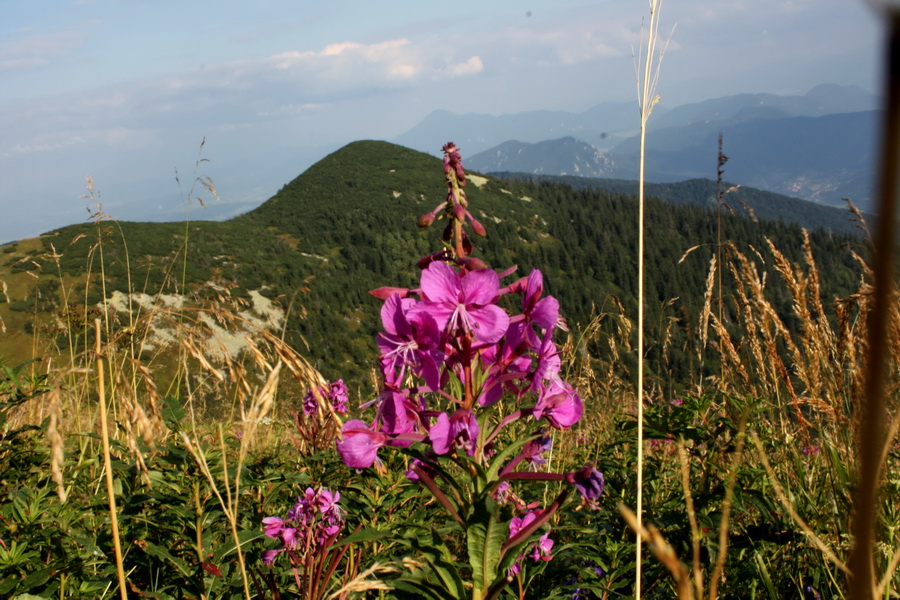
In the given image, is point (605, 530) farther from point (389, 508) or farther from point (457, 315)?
point (457, 315)

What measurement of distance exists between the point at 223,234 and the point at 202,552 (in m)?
102

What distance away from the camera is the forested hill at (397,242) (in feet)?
272

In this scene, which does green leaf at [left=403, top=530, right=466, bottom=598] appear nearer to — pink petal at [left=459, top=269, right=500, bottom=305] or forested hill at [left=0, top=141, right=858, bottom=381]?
pink petal at [left=459, top=269, right=500, bottom=305]

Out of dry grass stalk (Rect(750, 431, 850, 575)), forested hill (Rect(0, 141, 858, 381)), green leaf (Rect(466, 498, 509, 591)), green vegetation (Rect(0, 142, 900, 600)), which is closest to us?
dry grass stalk (Rect(750, 431, 850, 575))

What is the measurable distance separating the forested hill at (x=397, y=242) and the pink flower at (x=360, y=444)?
6709cm

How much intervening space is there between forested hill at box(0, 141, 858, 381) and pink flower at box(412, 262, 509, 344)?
67.2 meters

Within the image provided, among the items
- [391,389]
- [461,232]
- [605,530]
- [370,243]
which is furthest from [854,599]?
[370,243]

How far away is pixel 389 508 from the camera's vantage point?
2676 mm

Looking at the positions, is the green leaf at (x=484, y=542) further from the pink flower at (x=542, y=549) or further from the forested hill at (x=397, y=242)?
the forested hill at (x=397, y=242)

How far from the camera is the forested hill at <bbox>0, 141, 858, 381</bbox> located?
82875 mm

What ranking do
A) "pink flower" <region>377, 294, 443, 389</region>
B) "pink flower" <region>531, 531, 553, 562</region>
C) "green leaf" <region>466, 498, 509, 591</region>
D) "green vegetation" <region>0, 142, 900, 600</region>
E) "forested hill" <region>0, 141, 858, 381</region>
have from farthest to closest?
"forested hill" <region>0, 141, 858, 381</region> < "pink flower" <region>531, 531, 553, 562</region> < "green vegetation" <region>0, 142, 900, 600</region> < "pink flower" <region>377, 294, 443, 389</region> < "green leaf" <region>466, 498, 509, 591</region>

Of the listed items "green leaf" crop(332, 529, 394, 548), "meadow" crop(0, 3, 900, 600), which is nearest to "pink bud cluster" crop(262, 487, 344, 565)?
"meadow" crop(0, 3, 900, 600)

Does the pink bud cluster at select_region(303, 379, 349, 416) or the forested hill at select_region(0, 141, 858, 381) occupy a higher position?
the pink bud cluster at select_region(303, 379, 349, 416)

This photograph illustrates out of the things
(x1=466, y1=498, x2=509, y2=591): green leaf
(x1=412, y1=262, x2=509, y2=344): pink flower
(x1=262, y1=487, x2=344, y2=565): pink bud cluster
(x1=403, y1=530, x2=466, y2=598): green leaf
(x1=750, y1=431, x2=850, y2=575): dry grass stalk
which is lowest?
(x1=262, y1=487, x2=344, y2=565): pink bud cluster
